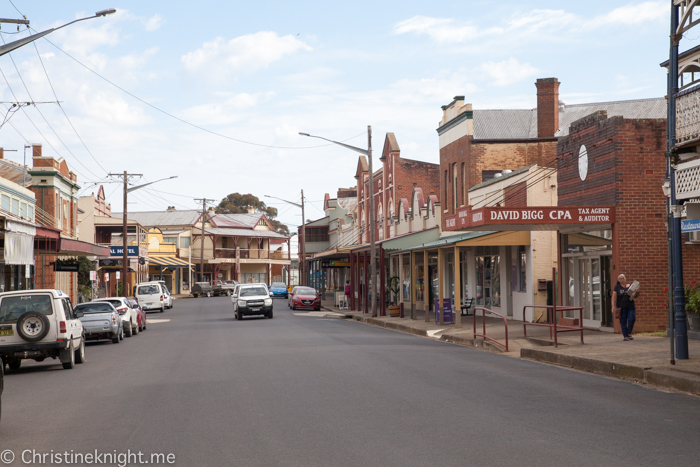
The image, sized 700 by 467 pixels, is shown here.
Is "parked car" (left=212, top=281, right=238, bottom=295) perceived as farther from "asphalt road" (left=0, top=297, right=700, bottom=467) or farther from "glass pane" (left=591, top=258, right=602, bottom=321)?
"asphalt road" (left=0, top=297, right=700, bottom=467)

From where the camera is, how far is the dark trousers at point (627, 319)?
1814cm

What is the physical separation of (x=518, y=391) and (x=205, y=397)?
182 inches

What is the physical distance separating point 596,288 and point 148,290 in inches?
1371

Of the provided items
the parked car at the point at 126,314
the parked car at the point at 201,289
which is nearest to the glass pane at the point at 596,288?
the parked car at the point at 126,314

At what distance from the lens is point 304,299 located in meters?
46.5

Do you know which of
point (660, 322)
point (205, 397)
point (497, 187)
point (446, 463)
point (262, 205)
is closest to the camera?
point (446, 463)

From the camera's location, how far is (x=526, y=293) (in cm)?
2773

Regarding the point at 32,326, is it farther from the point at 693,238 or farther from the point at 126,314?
the point at 693,238

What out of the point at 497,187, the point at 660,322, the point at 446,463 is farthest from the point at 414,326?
the point at 446,463

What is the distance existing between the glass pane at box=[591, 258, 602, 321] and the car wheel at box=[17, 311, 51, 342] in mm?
14688

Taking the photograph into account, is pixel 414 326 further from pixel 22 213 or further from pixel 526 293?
pixel 22 213

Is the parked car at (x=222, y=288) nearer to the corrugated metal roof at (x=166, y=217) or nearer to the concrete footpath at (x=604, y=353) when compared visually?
the corrugated metal roof at (x=166, y=217)

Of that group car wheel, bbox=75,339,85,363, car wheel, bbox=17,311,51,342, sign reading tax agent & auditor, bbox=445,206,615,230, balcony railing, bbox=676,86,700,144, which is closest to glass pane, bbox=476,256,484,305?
sign reading tax agent & auditor, bbox=445,206,615,230

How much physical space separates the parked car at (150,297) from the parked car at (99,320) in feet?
79.1
